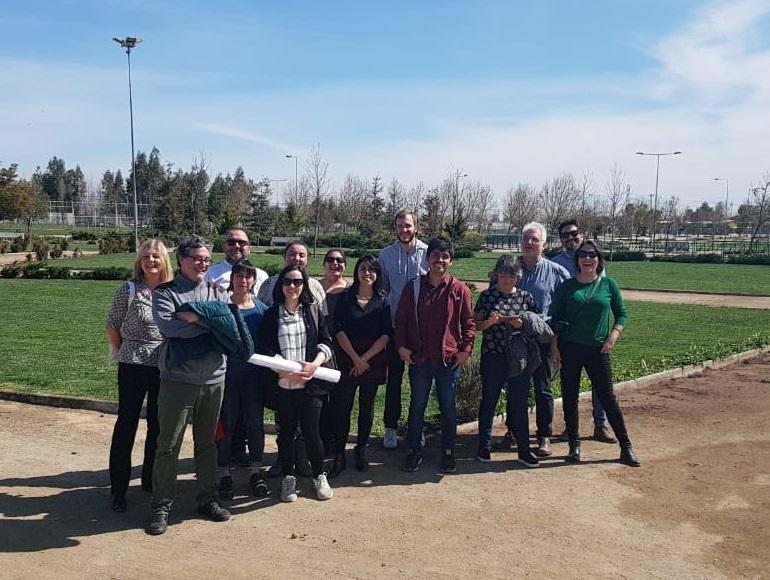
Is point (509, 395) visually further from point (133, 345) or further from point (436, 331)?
point (133, 345)

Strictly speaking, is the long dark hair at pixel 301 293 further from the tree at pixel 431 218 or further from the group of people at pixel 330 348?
the tree at pixel 431 218

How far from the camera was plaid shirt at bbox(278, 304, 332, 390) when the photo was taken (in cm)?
543

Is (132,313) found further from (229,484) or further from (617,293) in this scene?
(617,293)

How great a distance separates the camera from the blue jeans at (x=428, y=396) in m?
6.18

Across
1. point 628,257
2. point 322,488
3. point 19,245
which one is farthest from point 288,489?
point 628,257

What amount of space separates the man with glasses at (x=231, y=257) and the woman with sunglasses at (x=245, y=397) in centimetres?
49

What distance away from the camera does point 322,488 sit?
18.3 feet

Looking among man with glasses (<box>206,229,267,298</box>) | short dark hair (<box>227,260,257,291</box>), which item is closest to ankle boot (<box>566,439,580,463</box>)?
man with glasses (<box>206,229,267,298</box>)

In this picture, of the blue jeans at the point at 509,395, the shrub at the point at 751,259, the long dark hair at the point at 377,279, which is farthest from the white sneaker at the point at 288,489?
the shrub at the point at 751,259

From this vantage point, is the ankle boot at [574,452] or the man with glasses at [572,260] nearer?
the ankle boot at [574,452]

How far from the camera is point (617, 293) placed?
6.61 m

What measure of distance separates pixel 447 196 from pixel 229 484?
5389 centimetres

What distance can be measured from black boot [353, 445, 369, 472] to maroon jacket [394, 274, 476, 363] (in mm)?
911

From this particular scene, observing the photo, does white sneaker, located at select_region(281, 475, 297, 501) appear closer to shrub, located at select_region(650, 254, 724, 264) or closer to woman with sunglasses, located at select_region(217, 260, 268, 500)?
woman with sunglasses, located at select_region(217, 260, 268, 500)
